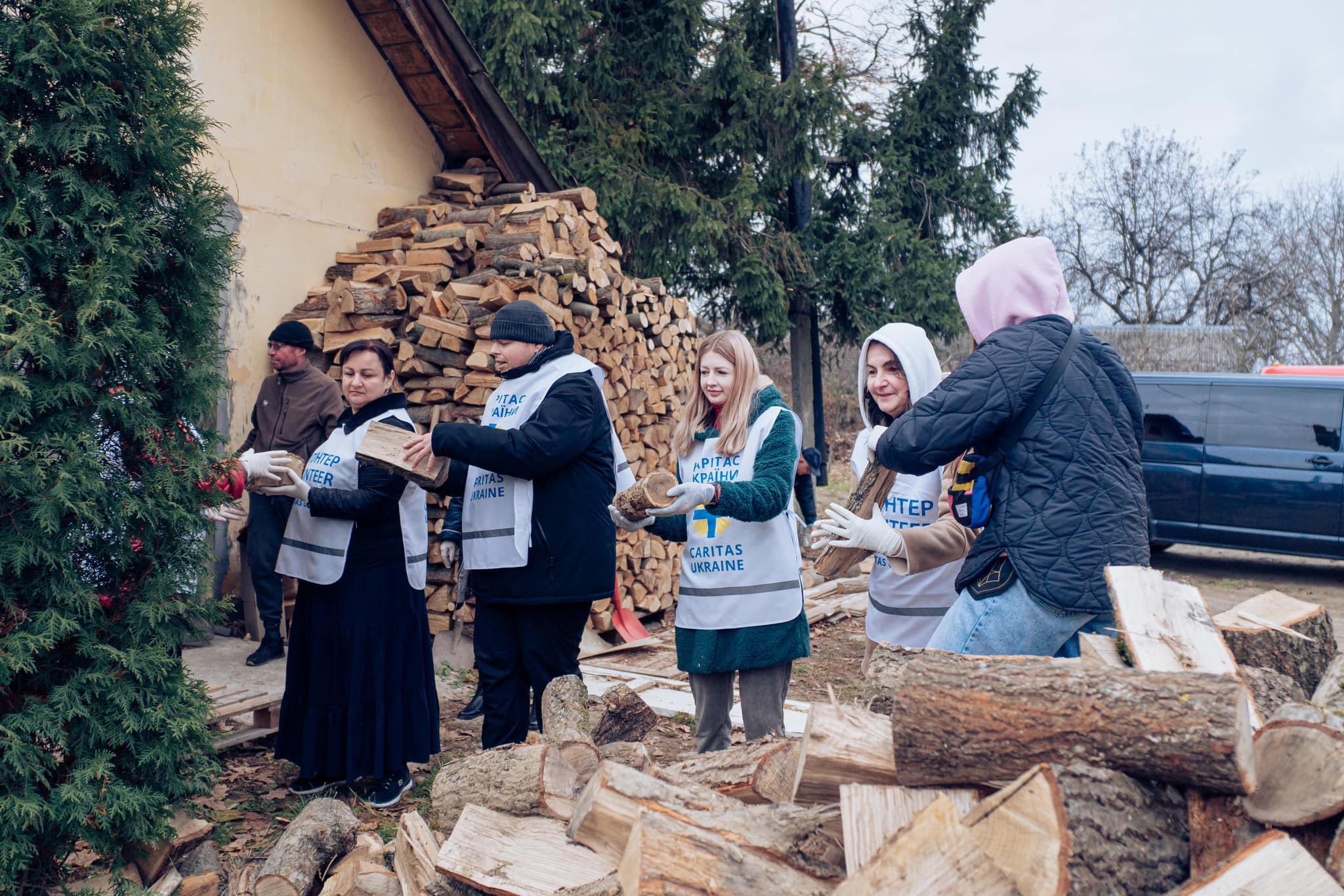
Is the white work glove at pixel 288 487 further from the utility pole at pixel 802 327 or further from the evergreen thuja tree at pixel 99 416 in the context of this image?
the utility pole at pixel 802 327

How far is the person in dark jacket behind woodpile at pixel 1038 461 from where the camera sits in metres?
2.28

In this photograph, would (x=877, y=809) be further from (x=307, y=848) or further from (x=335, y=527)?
(x=335, y=527)

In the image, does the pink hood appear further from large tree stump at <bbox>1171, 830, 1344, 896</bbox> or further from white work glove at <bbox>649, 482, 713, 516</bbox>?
large tree stump at <bbox>1171, 830, 1344, 896</bbox>

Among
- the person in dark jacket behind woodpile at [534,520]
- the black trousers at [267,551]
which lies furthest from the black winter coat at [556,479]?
the black trousers at [267,551]

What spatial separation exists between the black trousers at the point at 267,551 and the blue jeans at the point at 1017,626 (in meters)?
4.01

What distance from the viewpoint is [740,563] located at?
3.21 metres

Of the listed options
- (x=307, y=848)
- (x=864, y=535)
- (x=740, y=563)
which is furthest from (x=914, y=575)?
(x=307, y=848)

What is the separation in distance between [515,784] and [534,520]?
1.05 meters

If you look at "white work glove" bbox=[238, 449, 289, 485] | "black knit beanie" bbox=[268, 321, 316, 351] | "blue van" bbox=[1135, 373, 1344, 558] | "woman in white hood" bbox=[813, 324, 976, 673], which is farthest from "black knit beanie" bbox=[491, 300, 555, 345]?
"blue van" bbox=[1135, 373, 1344, 558]

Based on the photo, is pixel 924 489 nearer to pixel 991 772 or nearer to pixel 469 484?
pixel 991 772

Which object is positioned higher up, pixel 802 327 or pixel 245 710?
pixel 802 327

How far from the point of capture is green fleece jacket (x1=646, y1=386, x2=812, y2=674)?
3.06 m

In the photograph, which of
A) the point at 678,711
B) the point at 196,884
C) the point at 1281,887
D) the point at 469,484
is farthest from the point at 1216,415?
the point at 196,884

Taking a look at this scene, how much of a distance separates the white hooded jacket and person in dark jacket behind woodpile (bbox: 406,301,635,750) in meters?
0.94
